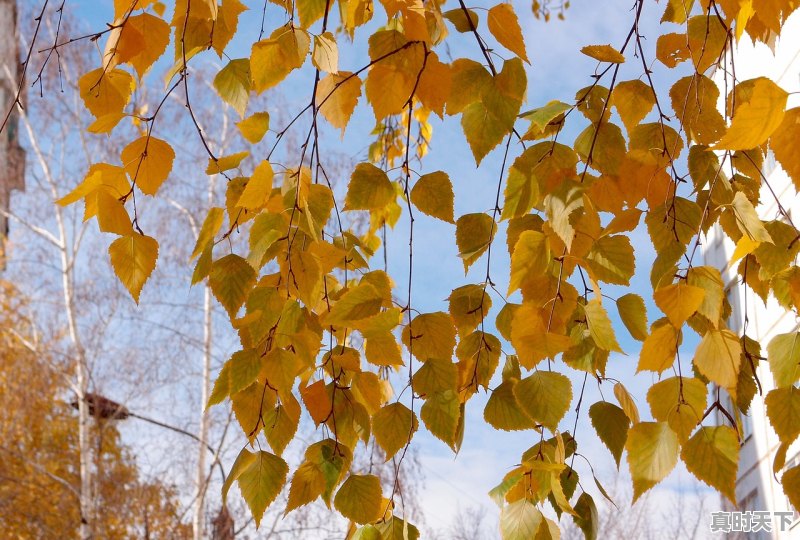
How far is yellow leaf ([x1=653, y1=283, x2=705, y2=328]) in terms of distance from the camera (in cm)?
61

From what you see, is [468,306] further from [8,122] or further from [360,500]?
[8,122]

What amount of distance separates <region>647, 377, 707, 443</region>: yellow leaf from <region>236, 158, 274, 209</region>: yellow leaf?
13.5 inches

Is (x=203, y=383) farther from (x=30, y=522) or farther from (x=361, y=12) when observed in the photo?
(x=361, y=12)

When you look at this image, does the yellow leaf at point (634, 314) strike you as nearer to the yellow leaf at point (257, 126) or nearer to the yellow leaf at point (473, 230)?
the yellow leaf at point (473, 230)

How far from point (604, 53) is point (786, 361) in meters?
0.32

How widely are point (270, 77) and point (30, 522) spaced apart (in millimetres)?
6850

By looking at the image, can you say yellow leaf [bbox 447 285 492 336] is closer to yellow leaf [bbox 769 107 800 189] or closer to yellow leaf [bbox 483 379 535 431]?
yellow leaf [bbox 483 379 535 431]

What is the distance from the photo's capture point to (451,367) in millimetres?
737

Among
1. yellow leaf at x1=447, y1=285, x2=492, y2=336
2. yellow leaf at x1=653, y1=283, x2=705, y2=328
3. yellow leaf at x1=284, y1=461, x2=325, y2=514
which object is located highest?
yellow leaf at x1=447, y1=285, x2=492, y2=336

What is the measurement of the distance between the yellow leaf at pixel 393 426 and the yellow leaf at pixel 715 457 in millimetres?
227

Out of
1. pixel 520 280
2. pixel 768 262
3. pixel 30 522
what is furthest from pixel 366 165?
pixel 30 522

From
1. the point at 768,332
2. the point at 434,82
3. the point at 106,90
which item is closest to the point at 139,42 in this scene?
the point at 106,90

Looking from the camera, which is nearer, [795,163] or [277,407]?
[795,163]

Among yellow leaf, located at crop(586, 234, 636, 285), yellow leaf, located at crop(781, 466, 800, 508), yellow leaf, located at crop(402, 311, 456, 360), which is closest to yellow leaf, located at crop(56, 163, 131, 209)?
yellow leaf, located at crop(402, 311, 456, 360)
